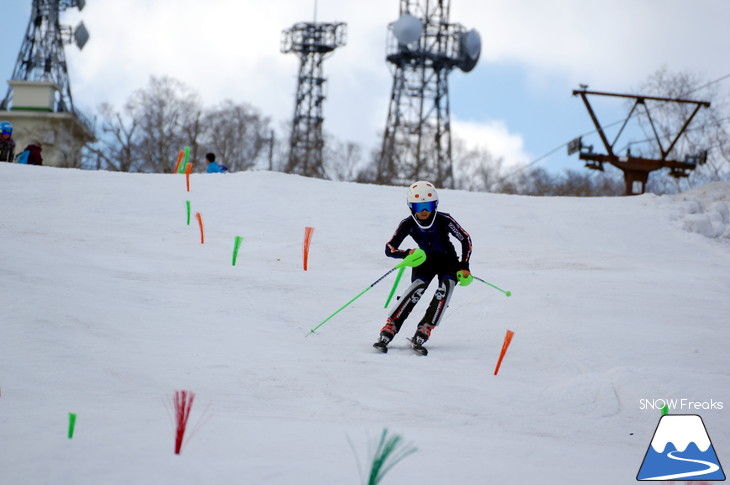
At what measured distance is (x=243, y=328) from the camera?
757 cm

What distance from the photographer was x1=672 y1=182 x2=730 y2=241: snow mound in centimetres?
1630

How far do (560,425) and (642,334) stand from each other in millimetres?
3054

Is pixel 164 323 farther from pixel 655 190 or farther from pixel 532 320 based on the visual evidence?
pixel 655 190

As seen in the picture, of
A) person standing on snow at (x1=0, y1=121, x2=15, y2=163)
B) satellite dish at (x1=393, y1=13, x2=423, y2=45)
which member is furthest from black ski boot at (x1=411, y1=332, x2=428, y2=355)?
satellite dish at (x1=393, y1=13, x2=423, y2=45)

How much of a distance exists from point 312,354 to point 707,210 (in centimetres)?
1385

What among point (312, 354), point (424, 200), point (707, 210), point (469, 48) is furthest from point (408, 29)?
point (312, 354)

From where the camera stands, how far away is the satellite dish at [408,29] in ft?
112

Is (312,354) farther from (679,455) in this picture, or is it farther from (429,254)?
(679,455)

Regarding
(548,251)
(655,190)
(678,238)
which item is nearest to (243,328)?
(548,251)

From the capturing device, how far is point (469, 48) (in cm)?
3650

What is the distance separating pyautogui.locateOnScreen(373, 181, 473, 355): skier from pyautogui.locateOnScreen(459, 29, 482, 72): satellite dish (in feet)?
100

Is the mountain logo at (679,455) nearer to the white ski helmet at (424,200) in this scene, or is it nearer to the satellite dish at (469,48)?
the white ski helmet at (424,200)

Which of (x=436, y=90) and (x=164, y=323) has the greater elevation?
(x=436, y=90)

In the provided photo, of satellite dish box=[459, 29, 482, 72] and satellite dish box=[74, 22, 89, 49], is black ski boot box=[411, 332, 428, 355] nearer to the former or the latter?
satellite dish box=[459, 29, 482, 72]
